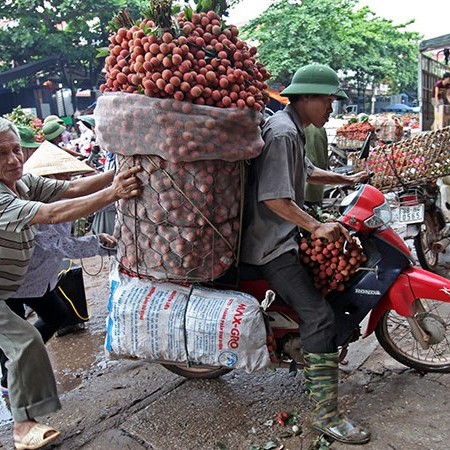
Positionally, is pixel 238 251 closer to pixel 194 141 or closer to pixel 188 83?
pixel 194 141

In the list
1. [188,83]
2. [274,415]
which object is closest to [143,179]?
[188,83]

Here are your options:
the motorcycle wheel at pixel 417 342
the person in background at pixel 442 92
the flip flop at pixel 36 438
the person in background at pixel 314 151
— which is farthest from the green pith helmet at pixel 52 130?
the person in background at pixel 442 92

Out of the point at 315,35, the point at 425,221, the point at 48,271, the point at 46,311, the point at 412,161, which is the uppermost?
the point at 315,35

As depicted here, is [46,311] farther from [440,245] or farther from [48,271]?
[440,245]

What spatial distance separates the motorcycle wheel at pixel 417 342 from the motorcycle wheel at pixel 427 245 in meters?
1.63

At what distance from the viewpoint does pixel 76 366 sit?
3432mm

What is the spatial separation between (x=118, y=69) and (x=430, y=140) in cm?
290

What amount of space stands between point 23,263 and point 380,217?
180cm

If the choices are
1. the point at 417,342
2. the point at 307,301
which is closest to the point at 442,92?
the point at 417,342

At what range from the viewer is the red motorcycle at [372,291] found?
A: 2.43 metres

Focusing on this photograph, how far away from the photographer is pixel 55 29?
19156 millimetres

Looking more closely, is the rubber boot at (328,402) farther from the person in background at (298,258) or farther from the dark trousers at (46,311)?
the dark trousers at (46,311)

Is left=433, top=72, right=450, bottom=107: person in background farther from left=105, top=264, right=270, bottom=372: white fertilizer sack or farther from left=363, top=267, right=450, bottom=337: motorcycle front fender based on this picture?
left=105, top=264, right=270, bottom=372: white fertilizer sack

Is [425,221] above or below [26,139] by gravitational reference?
below
